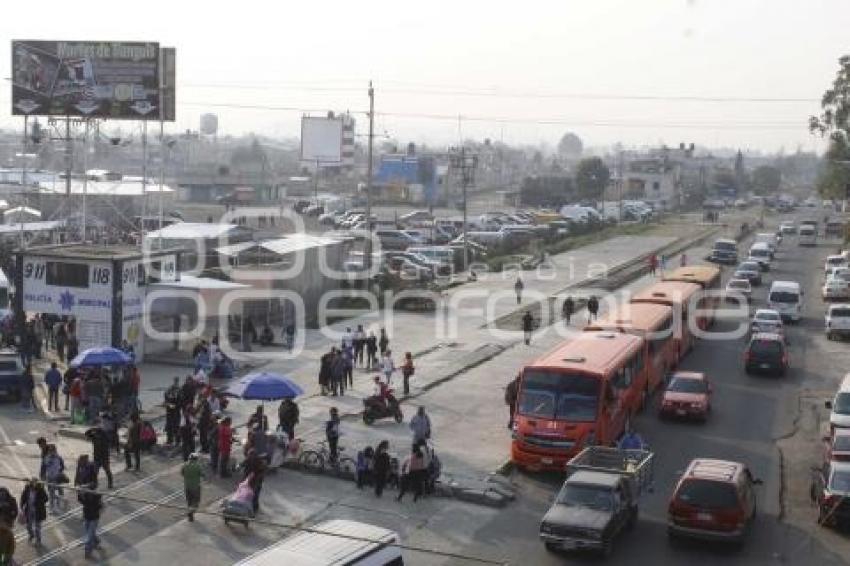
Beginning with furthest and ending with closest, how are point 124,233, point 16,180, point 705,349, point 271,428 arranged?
point 16,180
point 124,233
point 705,349
point 271,428

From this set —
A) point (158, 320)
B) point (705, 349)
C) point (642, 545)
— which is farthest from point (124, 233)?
point (642, 545)

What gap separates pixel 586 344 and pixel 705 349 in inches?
612

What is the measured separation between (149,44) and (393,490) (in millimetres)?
25548

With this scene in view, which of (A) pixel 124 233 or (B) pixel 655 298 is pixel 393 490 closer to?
(B) pixel 655 298

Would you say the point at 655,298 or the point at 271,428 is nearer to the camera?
the point at 271,428

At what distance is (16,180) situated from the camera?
10950 centimetres

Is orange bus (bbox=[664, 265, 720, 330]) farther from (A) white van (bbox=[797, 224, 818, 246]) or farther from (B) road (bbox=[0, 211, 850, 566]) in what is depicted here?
(A) white van (bbox=[797, 224, 818, 246])

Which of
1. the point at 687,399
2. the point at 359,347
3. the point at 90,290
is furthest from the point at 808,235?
the point at 90,290

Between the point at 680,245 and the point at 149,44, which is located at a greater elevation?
the point at 149,44


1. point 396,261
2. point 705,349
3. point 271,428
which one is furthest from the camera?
point 396,261

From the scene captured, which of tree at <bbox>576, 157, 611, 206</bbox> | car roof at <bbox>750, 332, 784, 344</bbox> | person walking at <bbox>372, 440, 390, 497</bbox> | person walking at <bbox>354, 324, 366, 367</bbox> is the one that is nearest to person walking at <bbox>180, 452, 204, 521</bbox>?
person walking at <bbox>372, 440, 390, 497</bbox>

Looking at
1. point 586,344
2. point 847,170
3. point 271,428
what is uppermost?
point 847,170

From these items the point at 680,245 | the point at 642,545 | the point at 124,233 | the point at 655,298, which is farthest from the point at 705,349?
the point at 680,245

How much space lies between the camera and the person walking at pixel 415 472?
864 inches
